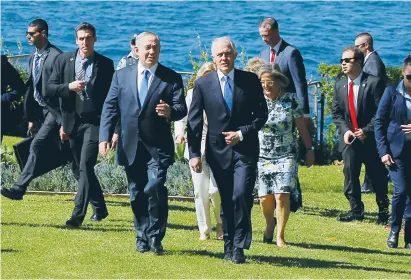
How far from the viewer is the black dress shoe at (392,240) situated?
1423cm

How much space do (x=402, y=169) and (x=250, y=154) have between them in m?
2.33

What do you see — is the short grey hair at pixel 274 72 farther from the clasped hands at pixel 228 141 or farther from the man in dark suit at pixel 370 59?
the man in dark suit at pixel 370 59

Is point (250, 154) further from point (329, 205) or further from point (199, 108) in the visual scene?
point (329, 205)

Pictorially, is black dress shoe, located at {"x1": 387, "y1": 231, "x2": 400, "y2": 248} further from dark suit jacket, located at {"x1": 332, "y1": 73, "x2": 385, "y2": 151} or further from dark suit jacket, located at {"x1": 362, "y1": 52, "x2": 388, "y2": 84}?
dark suit jacket, located at {"x1": 362, "y1": 52, "x2": 388, "y2": 84}

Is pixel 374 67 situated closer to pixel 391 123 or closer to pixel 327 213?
pixel 327 213

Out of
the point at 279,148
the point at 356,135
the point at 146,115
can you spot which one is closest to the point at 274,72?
the point at 279,148

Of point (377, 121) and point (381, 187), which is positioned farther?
point (381, 187)

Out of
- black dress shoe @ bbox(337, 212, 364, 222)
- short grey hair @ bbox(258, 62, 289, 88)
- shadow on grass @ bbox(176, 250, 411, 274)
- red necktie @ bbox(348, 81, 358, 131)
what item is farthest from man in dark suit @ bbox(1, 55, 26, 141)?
black dress shoe @ bbox(337, 212, 364, 222)

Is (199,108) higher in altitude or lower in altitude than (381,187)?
higher

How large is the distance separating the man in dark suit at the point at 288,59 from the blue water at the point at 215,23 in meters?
30.1

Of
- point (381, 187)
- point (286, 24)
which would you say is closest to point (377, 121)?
point (381, 187)

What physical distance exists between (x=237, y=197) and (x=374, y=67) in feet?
15.7

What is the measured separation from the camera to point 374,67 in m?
16.6

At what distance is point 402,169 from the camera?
1403cm
